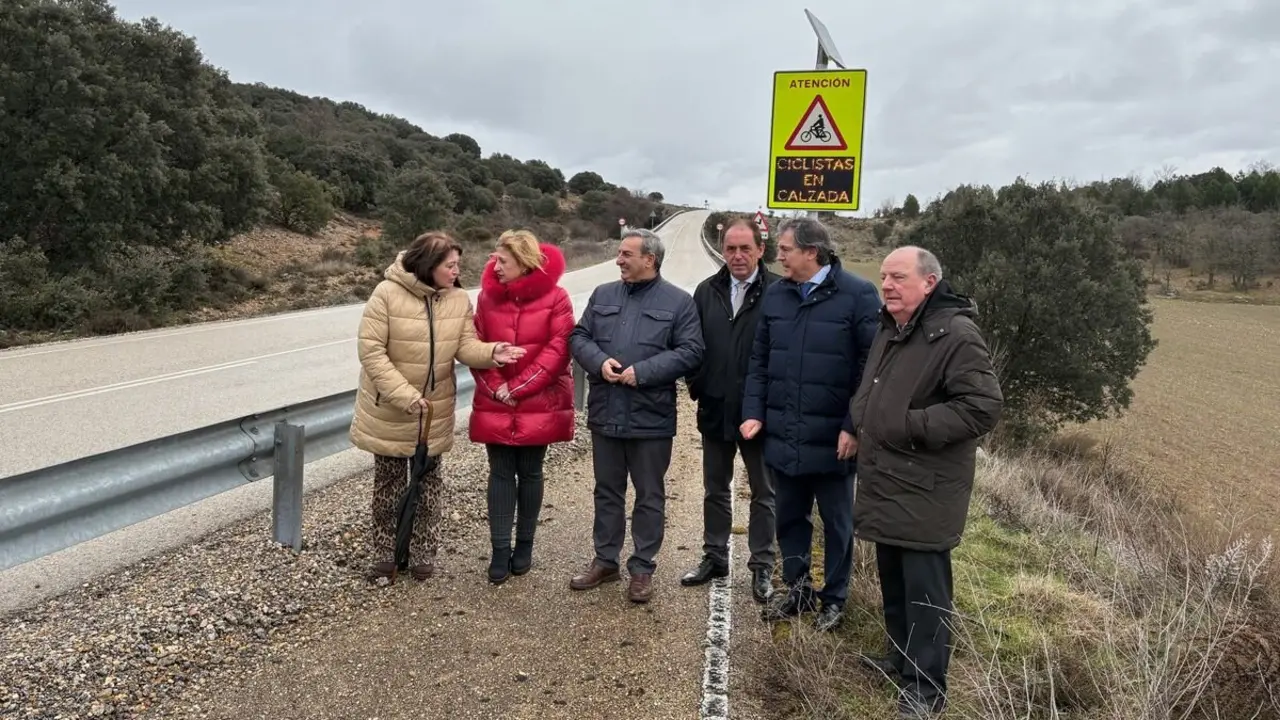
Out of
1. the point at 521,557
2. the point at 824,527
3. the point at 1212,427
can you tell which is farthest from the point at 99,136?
the point at 1212,427

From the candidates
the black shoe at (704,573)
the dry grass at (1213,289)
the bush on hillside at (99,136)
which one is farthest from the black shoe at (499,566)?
the dry grass at (1213,289)

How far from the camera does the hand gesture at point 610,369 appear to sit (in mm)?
4074

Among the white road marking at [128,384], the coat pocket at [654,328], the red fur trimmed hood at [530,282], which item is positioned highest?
the red fur trimmed hood at [530,282]

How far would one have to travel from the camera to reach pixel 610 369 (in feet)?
13.4

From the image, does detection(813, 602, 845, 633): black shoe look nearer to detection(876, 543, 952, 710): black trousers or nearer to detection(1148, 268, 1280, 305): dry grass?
detection(876, 543, 952, 710): black trousers

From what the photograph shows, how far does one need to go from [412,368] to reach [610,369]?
1004mm

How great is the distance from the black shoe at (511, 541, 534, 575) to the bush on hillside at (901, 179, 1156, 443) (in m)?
11.6

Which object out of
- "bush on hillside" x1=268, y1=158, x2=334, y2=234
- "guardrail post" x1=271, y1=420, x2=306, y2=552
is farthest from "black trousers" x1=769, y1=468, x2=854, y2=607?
"bush on hillside" x1=268, y1=158, x2=334, y2=234

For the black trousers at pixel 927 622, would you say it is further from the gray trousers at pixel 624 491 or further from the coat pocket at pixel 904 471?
the gray trousers at pixel 624 491

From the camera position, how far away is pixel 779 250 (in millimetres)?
3881

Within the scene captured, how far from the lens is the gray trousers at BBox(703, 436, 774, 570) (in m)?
4.27

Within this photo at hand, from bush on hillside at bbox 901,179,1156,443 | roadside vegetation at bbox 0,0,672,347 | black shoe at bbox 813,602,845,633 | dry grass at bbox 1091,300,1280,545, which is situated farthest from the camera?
roadside vegetation at bbox 0,0,672,347

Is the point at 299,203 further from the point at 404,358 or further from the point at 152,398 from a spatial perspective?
the point at 404,358

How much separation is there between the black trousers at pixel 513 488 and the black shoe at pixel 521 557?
0.03 m
